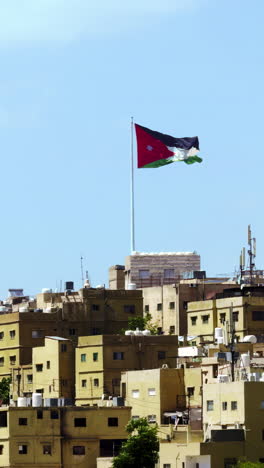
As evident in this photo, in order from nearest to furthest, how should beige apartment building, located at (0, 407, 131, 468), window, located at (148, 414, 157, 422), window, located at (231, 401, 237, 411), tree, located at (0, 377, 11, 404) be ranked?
1. window, located at (231, 401, 237, 411)
2. beige apartment building, located at (0, 407, 131, 468)
3. window, located at (148, 414, 157, 422)
4. tree, located at (0, 377, 11, 404)

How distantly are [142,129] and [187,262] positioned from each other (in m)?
23.3

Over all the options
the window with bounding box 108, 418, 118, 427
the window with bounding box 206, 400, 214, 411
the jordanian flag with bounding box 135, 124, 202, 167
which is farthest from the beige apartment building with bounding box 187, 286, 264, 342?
the window with bounding box 206, 400, 214, 411

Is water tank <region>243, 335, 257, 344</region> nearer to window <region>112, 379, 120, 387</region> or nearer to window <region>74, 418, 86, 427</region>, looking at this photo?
window <region>112, 379, 120, 387</region>

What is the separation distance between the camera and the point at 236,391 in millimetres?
128250

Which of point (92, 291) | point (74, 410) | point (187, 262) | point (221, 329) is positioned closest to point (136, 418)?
point (74, 410)

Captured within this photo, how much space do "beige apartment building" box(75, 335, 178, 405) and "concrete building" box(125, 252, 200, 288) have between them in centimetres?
2905

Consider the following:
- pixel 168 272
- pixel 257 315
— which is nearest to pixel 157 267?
pixel 168 272

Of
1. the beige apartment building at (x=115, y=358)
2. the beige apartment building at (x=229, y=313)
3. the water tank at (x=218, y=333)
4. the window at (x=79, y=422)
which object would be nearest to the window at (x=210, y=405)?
the window at (x=79, y=422)

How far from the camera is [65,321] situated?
165m

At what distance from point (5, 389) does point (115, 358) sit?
10.3 m

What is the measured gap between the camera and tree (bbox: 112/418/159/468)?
131500 mm

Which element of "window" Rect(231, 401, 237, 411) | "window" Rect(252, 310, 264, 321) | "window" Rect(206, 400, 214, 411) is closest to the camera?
"window" Rect(231, 401, 237, 411)

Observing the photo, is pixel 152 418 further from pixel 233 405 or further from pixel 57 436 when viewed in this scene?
pixel 233 405

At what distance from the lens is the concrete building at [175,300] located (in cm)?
16862
